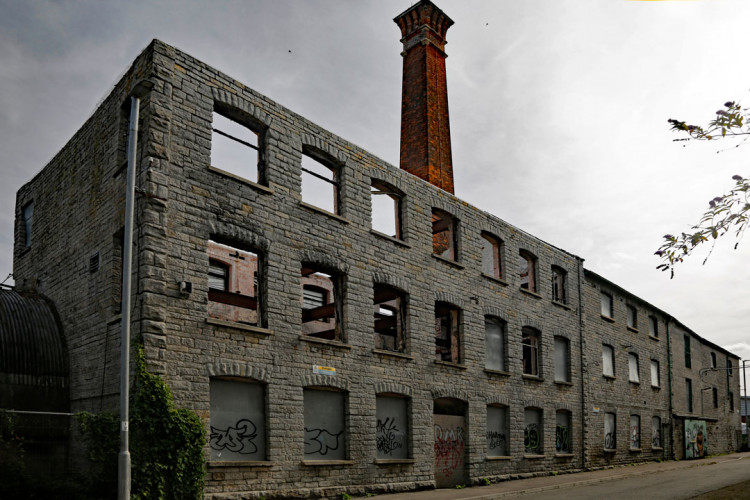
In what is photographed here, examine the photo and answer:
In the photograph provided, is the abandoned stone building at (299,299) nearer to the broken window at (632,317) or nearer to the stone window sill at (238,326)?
the stone window sill at (238,326)

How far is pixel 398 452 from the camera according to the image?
60.4 feet

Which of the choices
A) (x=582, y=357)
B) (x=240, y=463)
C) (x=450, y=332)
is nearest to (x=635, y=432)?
(x=582, y=357)

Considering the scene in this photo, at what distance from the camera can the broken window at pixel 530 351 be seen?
2514 centimetres

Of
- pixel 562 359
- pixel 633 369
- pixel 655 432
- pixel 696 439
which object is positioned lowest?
pixel 696 439

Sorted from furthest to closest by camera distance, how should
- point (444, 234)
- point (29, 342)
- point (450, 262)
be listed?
point (444, 234) → point (450, 262) → point (29, 342)

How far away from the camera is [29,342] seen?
15.8m

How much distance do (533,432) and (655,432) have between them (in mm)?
13563

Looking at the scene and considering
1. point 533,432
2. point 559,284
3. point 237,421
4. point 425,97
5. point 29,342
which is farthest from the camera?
point 559,284

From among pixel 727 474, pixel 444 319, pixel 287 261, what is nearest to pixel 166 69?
pixel 287 261

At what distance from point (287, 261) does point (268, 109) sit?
3.55 meters

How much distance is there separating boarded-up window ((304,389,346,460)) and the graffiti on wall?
27.3m

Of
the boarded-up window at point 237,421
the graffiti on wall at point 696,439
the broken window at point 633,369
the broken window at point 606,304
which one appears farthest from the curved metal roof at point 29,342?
the graffiti on wall at point 696,439

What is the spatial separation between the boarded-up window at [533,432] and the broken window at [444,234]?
606 cm

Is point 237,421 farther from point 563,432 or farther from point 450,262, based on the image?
point 563,432
